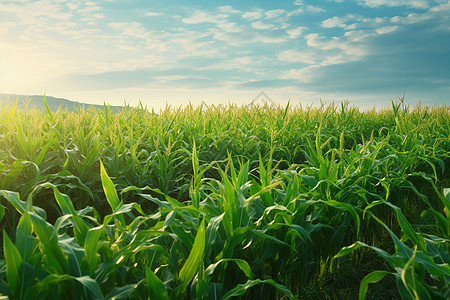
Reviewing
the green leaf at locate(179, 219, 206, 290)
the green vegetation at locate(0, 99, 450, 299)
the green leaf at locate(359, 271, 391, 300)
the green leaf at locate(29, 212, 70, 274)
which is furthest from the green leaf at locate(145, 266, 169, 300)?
the green leaf at locate(359, 271, 391, 300)

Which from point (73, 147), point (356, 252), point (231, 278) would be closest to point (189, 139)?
point (73, 147)

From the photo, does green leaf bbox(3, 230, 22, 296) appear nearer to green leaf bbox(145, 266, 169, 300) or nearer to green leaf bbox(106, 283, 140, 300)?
green leaf bbox(106, 283, 140, 300)

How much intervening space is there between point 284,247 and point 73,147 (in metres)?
1.94

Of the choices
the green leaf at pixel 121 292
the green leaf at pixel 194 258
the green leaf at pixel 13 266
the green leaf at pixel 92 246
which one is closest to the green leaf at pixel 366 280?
the green leaf at pixel 194 258

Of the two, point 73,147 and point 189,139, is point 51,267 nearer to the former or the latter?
point 73,147

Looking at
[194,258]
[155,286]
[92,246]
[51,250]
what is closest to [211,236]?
[194,258]

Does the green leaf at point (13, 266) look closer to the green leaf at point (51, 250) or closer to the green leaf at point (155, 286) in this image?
the green leaf at point (51, 250)

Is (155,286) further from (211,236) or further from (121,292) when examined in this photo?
(211,236)

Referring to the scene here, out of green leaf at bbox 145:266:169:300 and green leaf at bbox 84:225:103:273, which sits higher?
green leaf at bbox 84:225:103:273

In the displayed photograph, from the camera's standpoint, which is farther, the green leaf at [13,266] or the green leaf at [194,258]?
the green leaf at [194,258]

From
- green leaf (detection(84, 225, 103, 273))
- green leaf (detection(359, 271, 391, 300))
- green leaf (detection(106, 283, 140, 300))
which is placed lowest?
green leaf (detection(106, 283, 140, 300))

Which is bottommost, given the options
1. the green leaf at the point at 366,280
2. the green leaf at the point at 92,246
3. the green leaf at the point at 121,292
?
the green leaf at the point at 121,292

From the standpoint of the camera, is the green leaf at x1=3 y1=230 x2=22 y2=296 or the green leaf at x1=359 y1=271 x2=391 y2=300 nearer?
the green leaf at x1=3 y1=230 x2=22 y2=296

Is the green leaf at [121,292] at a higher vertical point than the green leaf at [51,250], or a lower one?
lower
